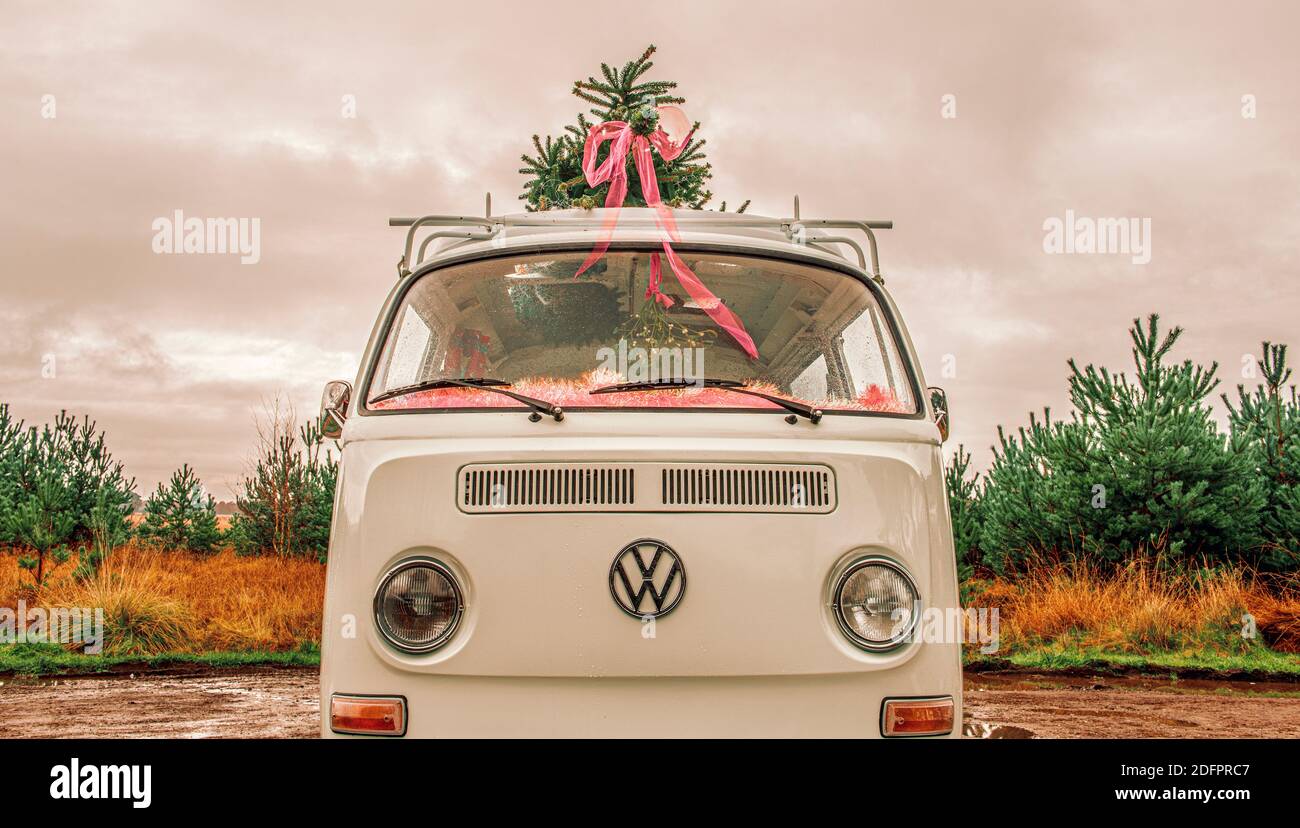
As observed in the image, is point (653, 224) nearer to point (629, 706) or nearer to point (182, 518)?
point (629, 706)

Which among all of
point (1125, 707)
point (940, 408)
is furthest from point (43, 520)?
point (940, 408)

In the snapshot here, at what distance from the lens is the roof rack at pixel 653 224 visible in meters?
3.84

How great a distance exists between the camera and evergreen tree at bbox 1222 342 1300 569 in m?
11.1

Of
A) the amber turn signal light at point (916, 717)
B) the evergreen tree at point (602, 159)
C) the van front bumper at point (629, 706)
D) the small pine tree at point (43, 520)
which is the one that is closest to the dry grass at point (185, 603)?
Result: the small pine tree at point (43, 520)

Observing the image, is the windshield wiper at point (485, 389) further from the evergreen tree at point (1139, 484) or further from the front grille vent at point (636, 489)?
the evergreen tree at point (1139, 484)

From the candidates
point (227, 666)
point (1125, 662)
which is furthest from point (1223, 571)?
point (227, 666)

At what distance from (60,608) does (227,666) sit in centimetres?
240

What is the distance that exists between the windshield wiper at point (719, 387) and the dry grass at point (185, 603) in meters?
8.51

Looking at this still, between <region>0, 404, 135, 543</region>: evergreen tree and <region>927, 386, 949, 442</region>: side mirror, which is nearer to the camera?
<region>927, 386, 949, 442</region>: side mirror

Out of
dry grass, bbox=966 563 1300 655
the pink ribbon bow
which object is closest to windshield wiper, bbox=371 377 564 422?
the pink ribbon bow

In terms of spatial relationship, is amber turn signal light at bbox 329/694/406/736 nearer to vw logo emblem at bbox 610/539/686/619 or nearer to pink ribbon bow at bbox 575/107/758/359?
vw logo emblem at bbox 610/539/686/619

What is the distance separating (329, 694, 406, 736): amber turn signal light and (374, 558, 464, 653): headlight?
0.56ft
